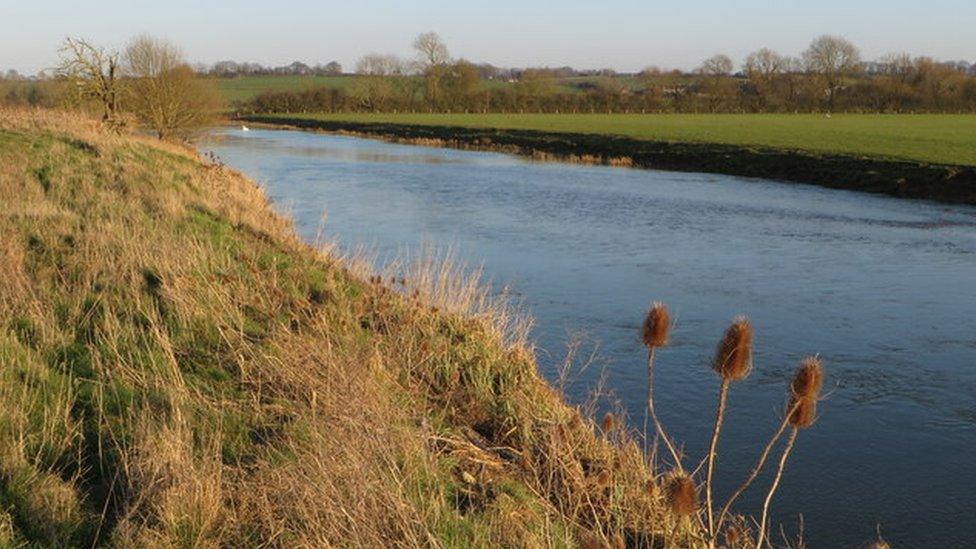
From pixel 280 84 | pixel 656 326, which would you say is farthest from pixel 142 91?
pixel 280 84

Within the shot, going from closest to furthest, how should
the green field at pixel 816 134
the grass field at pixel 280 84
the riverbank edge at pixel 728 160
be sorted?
the riverbank edge at pixel 728 160 → the green field at pixel 816 134 → the grass field at pixel 280 84

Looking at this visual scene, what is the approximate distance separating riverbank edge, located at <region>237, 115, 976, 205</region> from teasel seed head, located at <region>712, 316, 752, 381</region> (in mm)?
25865

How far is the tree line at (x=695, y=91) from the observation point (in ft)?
282

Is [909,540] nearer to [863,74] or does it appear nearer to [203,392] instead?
[203,392]

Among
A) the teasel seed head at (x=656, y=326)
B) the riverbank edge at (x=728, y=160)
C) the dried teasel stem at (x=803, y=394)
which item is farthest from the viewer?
the riverbank edge at (x=728, y=160)

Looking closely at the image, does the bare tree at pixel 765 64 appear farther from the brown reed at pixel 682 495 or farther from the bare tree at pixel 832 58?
the brown reed at pixel 682 495

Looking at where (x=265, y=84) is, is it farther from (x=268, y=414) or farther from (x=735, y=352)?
(x=735, y=352)

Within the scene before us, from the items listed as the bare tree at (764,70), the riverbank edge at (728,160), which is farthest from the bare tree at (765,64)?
the riverbank edge at (728,160)

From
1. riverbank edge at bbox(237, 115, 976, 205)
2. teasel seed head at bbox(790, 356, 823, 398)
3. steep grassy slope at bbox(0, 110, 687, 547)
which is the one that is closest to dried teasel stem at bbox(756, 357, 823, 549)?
teasel seed head at bbox(790, 356, 823, 398)

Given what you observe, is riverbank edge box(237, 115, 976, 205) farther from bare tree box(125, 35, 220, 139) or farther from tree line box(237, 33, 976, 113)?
tree line box(237, 33, 976, 113)

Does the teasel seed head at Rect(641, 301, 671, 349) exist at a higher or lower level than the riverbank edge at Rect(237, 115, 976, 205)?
higher

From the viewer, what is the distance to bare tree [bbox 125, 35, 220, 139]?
125 feet

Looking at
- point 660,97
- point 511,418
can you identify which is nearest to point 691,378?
point 511,418

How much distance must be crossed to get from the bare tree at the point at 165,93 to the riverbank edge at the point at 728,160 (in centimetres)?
1487
